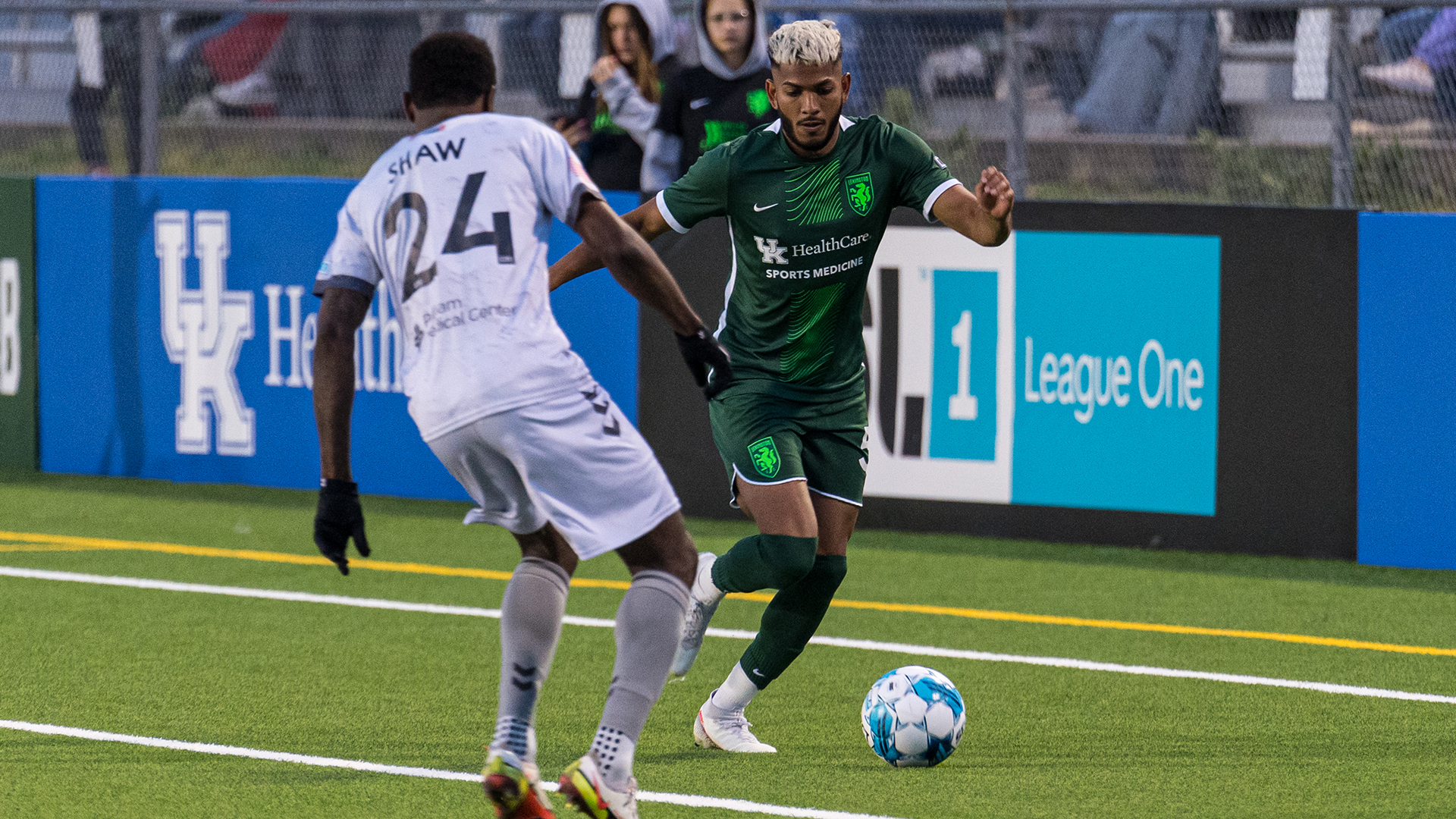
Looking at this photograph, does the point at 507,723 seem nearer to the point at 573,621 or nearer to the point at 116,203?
the point at 573,621

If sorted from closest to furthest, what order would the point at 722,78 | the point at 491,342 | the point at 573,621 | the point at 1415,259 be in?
the point at 491,342 → the point at 573,621 → the point at 1415,259 → the point at 722,78

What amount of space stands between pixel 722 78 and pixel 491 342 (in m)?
5.37

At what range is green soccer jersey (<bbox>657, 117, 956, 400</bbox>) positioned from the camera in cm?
593

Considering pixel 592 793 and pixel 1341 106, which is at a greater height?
pixel 1341 106

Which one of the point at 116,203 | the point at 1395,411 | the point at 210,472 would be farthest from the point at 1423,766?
the point at 116,203

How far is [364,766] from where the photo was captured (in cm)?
578

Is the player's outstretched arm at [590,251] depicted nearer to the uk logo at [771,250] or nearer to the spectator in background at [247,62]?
the uk logo at [771,250]

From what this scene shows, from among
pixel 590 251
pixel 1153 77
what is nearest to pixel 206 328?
pixel 1153 77

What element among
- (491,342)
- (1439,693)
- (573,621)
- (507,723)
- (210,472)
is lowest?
(210,472)

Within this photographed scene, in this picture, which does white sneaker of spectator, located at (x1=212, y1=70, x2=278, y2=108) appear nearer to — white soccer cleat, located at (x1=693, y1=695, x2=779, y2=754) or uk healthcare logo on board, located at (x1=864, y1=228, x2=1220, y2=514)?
uk healthcare logo on board, located at (x1=864, y1=228, x2=1220, y2=514)

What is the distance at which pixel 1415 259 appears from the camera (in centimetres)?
896

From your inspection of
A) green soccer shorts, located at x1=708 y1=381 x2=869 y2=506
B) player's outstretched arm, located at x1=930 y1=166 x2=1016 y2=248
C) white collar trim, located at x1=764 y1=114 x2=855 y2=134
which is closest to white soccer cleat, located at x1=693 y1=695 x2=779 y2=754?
green soccer shorts, located at x1=708 y1=381 x2=869 y2=506

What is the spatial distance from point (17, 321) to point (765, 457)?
748cm

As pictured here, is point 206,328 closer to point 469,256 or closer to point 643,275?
point 469,256
